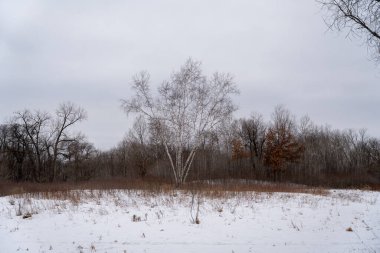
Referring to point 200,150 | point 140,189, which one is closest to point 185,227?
point 140,189

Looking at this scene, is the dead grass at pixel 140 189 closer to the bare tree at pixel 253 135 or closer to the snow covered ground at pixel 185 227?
the snow covered ground at pixel 185 227

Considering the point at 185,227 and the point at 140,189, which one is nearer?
the point at 185,227

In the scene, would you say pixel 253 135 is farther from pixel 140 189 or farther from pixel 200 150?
pixel 140 189

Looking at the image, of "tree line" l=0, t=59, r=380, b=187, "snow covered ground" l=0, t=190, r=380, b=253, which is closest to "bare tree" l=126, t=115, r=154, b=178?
"tree line" l=0, t=59, r=380, b=187

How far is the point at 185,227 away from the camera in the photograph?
31.4 feet

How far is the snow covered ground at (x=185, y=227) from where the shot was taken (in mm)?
7809

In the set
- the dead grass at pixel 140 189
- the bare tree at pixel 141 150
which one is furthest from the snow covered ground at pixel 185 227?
the bare tree at pixel 141 150

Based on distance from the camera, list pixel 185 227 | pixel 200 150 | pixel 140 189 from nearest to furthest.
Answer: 1. pixel 185 227
2. pixel 140 189
3. pixel 200 150

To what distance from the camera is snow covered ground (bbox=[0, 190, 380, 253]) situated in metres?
7.81

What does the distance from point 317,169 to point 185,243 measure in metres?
44.3

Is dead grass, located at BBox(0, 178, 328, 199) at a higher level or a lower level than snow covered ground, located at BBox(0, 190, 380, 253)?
higher

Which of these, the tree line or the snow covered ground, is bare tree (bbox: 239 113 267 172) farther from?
the snow covered ground

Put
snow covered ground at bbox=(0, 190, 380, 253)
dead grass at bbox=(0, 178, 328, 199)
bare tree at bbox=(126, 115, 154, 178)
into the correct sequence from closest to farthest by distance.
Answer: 1. snow covered ground at bbox=(0, 190, 380, 253)
2. dead grass at bbox=(0, 178, 328, 199)
3. bare tree at bbox=(126, 115, 154, 178)

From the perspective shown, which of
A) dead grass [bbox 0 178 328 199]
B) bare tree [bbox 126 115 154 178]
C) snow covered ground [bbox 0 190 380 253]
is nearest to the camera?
snow covered ground [bbox 0 190 380 253]
